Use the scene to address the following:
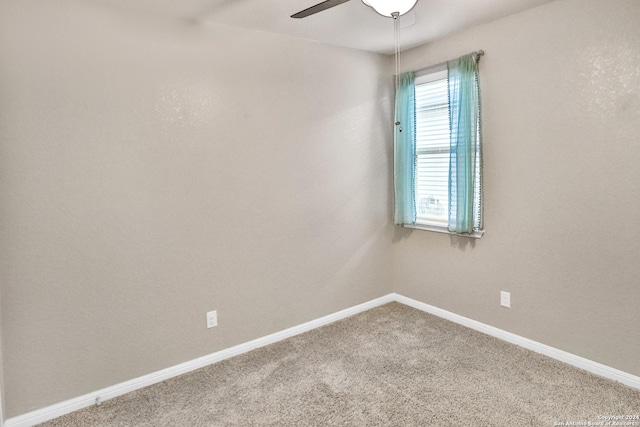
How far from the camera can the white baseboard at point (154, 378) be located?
2.11 meters

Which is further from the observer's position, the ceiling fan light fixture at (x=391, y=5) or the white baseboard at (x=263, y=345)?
the white baseboard at (x=263, y=345)

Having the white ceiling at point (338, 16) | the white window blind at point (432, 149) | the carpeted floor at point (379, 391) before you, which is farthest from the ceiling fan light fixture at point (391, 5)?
the carpeted floor at point (379, 391)

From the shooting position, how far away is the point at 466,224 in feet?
9.96

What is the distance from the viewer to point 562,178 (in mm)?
2545

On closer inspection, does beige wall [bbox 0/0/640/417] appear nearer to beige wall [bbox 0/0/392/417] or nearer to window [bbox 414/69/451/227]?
beige wall [bbox 0/0/392/417]

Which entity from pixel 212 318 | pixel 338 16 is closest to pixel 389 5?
pixel 338 16

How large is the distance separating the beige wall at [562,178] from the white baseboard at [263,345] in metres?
0.06

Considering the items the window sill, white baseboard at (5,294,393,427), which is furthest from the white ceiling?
white baseboard at (5,294,393,427)

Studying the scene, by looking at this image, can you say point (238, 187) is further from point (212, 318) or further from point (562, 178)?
point (562, 178)

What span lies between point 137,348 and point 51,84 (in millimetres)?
1613

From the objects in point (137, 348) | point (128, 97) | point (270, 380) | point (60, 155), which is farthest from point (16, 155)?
point (270, 380)

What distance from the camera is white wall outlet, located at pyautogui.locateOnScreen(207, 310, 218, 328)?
8.89 ft

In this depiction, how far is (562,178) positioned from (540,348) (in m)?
1.21

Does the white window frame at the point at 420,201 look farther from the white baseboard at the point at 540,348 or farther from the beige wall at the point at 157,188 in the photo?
the white baseboard at the point at 540,348
